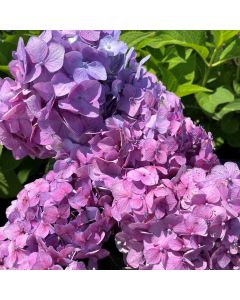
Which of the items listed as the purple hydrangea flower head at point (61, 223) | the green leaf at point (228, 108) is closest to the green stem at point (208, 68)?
the green leaf at point (228, 108)

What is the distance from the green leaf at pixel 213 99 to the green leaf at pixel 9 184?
568mm

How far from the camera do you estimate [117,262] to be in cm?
117

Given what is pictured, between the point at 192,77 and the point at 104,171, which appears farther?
the point at 192,77

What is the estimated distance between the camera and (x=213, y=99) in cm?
172

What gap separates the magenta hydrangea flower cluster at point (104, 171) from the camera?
993 mm

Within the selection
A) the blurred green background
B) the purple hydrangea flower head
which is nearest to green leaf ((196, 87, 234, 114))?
the blurred green background

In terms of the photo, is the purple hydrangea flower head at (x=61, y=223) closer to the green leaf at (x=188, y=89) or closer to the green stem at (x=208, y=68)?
the green leaf at (x=188, y=89)

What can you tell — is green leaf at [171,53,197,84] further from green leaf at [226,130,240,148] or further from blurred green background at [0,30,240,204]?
green leaf at [226,130,240,148]

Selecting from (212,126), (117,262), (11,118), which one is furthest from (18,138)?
(212,126)

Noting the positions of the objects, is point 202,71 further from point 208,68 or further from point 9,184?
point 9,184

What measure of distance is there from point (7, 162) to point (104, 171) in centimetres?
67

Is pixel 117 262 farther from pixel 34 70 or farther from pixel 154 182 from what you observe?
pixel 34 70

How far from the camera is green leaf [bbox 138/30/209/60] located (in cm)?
165

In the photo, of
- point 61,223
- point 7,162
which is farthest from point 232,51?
point 61,223
